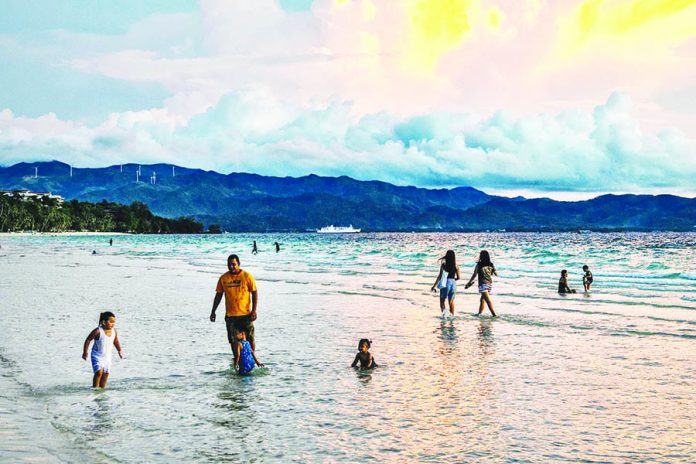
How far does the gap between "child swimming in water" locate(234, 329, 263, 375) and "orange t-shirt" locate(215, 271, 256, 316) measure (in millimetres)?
380

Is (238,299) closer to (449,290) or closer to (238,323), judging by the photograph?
(238,323)

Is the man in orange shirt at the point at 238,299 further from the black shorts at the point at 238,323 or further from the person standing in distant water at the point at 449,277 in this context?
the person standing in distant water at the point at 449,277

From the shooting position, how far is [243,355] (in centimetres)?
1151

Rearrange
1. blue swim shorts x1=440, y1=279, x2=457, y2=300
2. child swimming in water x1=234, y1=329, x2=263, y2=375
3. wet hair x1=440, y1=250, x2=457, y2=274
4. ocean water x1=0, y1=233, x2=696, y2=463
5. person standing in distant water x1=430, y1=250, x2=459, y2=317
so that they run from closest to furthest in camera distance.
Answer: ocean water x1=0, y1=233, x2=696, y2=463, child swimming in water x1=234, y1=329, x2=263, y2=375, wet hair x1=440, y1=250, x2=457, y2=274, person standing in distant water x1=430, y1=250, x2=459, y2=317, blue swim shorts x1=440, y1=279, x2=457, y2=300

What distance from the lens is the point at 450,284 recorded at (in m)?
19.5

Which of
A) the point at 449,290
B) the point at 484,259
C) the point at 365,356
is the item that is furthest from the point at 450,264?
the point at 365,356

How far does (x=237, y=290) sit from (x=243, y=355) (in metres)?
1.11

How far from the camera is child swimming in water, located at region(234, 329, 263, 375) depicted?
37.8 feet

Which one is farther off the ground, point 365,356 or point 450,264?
point 450,264

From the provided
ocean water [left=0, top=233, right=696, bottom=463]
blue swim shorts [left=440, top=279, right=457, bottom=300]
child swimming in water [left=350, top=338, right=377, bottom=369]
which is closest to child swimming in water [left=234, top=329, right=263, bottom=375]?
ocean water [left=0, top=233, right=696, bottom=463]

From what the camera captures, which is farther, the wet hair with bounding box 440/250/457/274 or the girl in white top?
the wet hair with bounding box 440/250/457/274

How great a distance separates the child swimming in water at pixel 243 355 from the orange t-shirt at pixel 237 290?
38cm

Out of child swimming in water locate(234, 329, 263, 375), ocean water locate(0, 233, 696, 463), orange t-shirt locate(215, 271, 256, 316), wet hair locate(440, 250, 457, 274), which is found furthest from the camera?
wet hair locate(440, 250, 457, 274)

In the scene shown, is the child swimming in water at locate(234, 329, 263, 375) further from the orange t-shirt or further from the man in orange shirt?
the orange t-shirt
